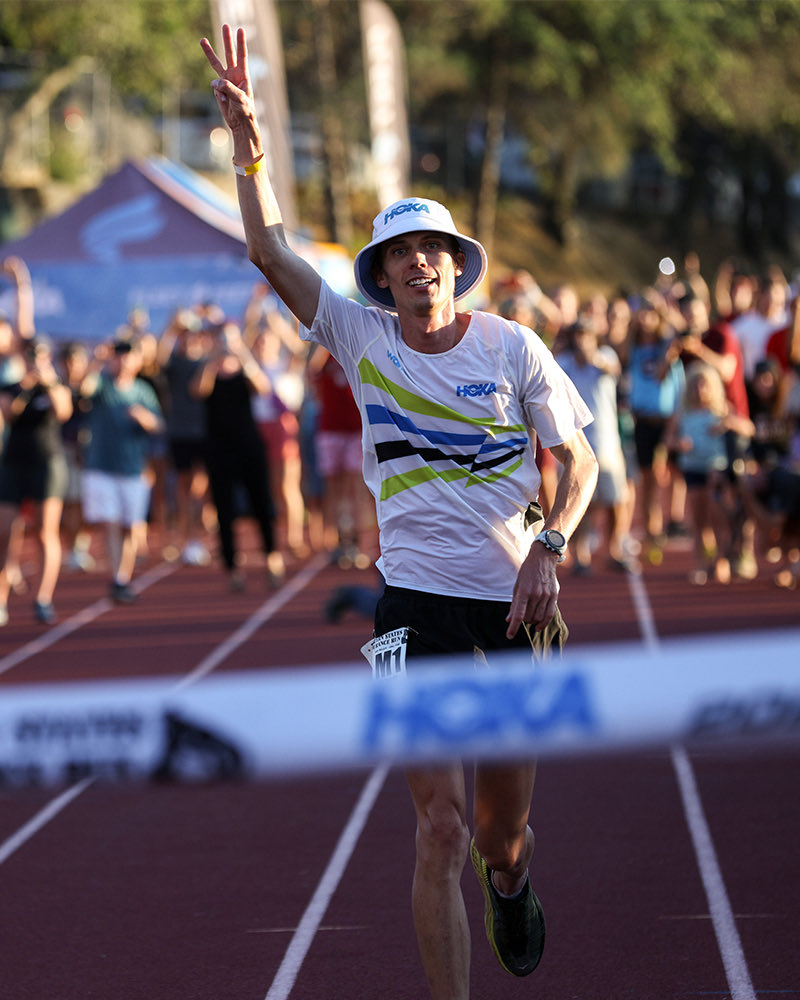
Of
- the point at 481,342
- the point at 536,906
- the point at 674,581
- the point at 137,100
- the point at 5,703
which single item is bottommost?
the point at 674,581

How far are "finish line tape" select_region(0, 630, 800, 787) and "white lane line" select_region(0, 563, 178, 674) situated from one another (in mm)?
7801

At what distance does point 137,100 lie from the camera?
38562mm

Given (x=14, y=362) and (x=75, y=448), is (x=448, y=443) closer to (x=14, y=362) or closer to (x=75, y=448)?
(x=14, y=362)

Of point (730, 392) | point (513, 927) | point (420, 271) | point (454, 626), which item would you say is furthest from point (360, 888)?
point (730, 392)

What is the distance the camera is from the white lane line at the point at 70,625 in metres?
10.4

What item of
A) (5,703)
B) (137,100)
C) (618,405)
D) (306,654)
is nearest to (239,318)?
(618,405)

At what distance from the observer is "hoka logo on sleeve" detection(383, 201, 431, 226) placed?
163 inches

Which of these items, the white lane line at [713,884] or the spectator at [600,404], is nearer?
the white lane line at [713,884]

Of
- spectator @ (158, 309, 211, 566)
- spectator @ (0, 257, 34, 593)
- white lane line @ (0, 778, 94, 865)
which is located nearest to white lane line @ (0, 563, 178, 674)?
spectator @ (0, 257, 34, 593)

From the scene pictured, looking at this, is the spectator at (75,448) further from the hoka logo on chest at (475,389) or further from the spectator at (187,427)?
the hoka logo on chest at (475,389)

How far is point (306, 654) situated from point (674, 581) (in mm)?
3882

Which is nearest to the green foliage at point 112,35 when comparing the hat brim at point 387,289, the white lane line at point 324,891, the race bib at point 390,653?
the white lane line at point 324,891

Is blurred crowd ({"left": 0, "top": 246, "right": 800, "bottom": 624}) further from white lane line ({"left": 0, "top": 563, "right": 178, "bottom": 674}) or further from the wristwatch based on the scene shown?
the wristwatch

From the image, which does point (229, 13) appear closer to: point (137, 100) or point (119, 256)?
point (119, 256)
